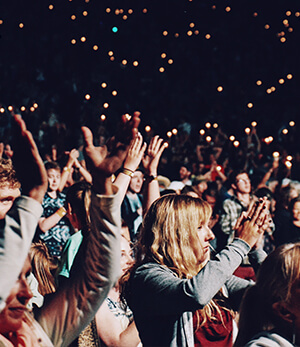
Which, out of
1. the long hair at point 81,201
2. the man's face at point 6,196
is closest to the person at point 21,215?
the man's face at point 6,196

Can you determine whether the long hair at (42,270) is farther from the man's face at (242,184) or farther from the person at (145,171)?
the man's face at (242,184)

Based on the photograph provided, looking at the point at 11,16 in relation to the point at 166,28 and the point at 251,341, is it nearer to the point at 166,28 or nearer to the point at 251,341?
the point at 166,28

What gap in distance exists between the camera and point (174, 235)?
2.72m

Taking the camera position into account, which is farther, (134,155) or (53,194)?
(53,194)

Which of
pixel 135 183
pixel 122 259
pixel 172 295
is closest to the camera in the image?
pixel 172 295

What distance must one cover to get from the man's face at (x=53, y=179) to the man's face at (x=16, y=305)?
13.8ft

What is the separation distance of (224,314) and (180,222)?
0.50 meters

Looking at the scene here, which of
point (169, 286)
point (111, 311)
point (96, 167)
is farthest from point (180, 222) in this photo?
point (96, 167)

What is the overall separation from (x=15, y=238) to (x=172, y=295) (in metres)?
1.09

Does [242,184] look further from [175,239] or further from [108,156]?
[108,156]

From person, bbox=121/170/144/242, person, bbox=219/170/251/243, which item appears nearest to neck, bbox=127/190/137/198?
person, bbox=121/170/144/242

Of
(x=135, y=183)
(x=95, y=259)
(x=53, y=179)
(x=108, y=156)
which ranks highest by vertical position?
(x=108, y=156)

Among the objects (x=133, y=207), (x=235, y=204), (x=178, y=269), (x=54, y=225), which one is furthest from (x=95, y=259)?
(x=235, y=204)

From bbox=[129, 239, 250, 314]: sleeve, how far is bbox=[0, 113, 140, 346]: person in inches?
24.9
